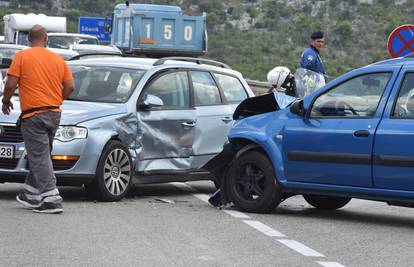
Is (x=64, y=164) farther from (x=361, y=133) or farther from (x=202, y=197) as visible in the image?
(x=361, y=133)

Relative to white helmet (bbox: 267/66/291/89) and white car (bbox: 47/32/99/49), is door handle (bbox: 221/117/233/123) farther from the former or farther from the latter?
white car (bbox: 47/32/99/49)

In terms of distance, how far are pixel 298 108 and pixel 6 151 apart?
3.01m

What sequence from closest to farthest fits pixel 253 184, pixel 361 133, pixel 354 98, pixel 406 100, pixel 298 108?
pixel 406 100
pixel 361 133
pixel 354 98
pixel 298 108
pixel 253 184

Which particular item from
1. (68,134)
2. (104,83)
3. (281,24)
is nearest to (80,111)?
(68,134)

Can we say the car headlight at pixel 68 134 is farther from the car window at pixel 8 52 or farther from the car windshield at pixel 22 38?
the car windshield at pixel 22 38

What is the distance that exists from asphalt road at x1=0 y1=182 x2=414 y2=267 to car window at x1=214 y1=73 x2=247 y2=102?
6.02ft

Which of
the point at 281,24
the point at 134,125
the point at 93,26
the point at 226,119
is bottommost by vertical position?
the point at 281,24

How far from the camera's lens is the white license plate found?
39.5 feet

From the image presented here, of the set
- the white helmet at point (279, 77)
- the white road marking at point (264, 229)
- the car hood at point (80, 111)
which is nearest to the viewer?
the white road marking at point (264, 229)

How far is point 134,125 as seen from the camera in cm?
1288

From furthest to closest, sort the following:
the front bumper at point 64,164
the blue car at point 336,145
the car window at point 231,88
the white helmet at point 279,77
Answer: the white helmet at point 279,77, the car window at point 231,88, the front bumper at point 64,164, the blue car at point 336,145

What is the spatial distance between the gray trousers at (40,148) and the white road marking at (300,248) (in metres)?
2.58

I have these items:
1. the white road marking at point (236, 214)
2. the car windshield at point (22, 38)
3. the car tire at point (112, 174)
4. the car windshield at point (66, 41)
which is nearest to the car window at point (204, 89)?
the car tire at point (112, 174)

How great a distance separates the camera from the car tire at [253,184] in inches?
460
